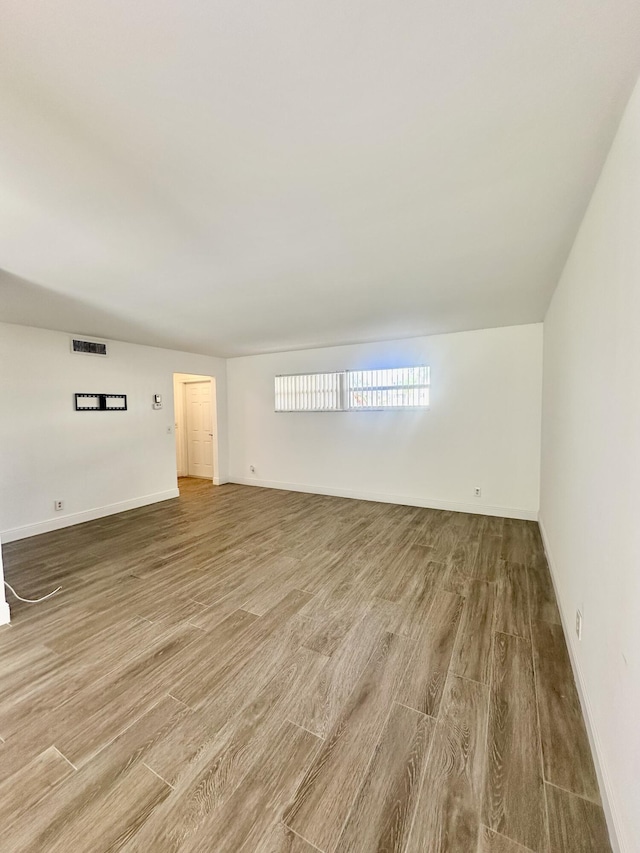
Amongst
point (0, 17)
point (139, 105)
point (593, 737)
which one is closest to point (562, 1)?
point (139, 105)

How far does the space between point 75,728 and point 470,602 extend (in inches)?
94.7

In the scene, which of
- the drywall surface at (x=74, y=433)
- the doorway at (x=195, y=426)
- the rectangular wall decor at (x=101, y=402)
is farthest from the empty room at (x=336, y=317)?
the doorway at (x=195, y=426)

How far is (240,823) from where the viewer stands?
1153mm

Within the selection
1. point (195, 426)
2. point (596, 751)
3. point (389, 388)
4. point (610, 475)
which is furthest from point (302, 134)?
point (195, 426)

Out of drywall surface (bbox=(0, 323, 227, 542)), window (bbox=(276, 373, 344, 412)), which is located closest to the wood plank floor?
drywall surface (bbox=(0, 323, 227, 542))

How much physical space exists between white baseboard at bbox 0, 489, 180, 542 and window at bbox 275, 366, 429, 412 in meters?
2.47

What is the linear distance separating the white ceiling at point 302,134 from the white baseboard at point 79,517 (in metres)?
2.92

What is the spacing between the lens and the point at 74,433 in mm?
4418

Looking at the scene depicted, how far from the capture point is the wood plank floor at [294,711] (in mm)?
1151

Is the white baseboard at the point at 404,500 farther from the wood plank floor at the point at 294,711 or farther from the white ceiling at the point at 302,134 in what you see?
the white ceiling at the point at 302,134

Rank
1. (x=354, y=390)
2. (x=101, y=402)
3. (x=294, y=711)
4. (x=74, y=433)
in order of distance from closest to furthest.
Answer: (x=294, y=711)
(x=74, y=433)
(x=101, y=402)
(x=354, y=390)

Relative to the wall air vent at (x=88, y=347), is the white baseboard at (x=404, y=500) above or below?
below

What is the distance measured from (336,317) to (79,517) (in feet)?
13.8

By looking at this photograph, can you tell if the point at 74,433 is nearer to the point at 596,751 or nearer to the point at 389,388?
the point at 389,388
